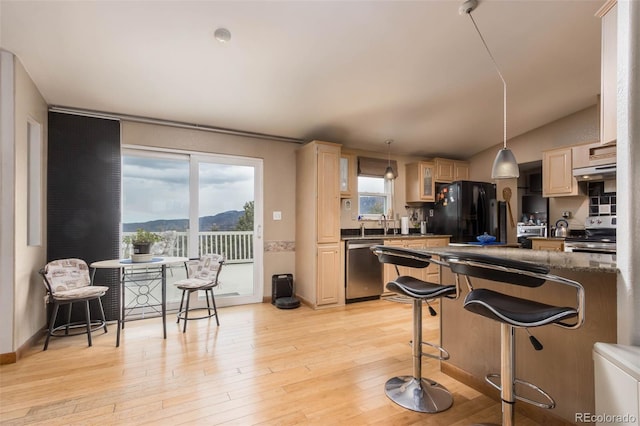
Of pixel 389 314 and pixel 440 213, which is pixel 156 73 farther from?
pixel 440 213

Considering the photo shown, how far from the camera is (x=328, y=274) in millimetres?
4191

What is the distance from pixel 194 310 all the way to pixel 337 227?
2206 mm

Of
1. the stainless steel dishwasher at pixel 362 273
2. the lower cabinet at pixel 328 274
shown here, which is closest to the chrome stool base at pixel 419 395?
the lower cabinet at pixel 328 274

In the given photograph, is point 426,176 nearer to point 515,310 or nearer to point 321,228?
point 321,228

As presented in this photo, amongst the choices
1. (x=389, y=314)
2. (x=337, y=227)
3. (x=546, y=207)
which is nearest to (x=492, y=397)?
(x=389, y=314)

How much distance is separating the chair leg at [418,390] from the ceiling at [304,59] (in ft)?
7.38

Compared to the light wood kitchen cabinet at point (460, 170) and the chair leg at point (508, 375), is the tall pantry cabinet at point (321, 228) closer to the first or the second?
the light wood kitchen cabinet at point (460, 170)

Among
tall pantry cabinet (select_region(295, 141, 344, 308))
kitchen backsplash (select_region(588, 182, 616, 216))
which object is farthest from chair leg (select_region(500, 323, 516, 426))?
kitchen backsplash (select_region(588, 182, 616, 216))

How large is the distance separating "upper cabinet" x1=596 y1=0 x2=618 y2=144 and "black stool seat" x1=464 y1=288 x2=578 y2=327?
112 centimetres

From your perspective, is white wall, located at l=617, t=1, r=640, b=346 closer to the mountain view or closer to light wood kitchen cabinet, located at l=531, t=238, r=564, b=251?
light wood kitchen cabinet, located at l=531, t=238, r=564, b=251

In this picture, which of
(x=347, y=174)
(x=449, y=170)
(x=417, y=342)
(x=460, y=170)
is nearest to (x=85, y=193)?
(x=347, y=174)

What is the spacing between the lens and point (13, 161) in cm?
253

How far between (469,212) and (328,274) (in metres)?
2.73

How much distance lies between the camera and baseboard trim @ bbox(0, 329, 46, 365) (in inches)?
98.0
